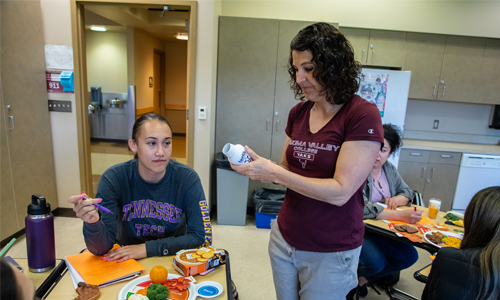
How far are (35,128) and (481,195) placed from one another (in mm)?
3446

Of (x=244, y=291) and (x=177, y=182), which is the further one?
(x=244, y=291)

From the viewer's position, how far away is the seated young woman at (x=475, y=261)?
1.00 metres

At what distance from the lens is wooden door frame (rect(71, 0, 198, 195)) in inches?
113

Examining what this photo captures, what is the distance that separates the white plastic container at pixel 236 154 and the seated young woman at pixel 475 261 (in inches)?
33.2

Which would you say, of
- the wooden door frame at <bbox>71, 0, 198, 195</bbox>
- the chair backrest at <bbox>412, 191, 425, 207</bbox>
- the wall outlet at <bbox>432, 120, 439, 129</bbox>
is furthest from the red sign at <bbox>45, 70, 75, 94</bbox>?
the wall outlet at <bbox>432, 120, 439, 129</bbox>

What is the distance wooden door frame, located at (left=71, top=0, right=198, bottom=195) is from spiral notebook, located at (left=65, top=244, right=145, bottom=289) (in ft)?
6.58

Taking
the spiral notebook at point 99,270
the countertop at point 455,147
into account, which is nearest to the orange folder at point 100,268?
the spiral notebook at point 99,270

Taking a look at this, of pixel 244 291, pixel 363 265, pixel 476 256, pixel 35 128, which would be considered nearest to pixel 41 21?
pixel 35 128

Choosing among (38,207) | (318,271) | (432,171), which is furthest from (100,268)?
(432,171)

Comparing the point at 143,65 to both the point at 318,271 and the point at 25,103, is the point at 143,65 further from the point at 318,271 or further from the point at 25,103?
the point at 318,271

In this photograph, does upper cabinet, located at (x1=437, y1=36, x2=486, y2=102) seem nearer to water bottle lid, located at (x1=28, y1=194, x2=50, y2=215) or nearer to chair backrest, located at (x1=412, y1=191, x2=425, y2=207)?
chair backrest, located at (x1=412, y1=191, x2=425, y2=207)

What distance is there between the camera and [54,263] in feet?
3.62

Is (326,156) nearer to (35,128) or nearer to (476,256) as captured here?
(476,256)

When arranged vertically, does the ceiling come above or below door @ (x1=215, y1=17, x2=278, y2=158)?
above
